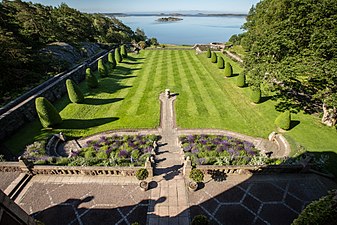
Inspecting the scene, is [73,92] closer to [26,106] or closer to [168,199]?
[26,106]

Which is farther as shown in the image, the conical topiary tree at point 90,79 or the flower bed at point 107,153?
the conical topiary tree at point 90,79

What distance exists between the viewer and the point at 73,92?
25734mm

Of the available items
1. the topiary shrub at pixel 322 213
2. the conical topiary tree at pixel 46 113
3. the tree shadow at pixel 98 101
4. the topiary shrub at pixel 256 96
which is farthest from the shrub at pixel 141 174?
the topiary shrub at pixel 256 96

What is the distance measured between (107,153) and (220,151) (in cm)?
1091

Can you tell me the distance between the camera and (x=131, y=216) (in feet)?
39.0

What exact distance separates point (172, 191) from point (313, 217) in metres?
8.41

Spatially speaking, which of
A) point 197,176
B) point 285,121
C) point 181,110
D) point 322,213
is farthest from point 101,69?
point 322,213

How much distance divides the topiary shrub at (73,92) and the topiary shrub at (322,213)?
26.7 metres

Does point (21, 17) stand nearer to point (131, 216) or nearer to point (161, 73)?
point (161, 73)

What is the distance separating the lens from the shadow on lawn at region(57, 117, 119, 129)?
22.1m

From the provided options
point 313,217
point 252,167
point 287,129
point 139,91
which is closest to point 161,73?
point 139,91

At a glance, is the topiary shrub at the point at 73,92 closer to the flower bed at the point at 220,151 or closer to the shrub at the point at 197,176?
the flower bed at the point at 220,151

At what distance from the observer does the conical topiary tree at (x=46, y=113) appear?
19.9 m

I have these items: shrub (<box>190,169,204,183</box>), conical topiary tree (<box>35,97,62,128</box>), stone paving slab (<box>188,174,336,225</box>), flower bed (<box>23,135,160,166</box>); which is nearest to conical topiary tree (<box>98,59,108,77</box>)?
conical topiary tree (<box>35,97,62,128</box>)
